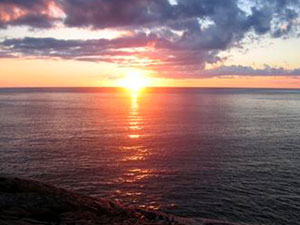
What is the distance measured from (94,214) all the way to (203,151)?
155 ft

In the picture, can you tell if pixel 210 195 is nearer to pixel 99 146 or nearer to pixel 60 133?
pixel 99 146

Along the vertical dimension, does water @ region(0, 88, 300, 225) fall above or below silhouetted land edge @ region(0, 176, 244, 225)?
below

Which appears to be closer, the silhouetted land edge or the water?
the silhouetted land edge

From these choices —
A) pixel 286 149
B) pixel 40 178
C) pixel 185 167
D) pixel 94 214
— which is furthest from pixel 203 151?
pixel 94 214

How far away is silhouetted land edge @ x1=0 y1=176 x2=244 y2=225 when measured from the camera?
27938 millimetres

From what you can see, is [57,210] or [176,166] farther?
[176,166]

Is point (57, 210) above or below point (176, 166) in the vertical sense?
above

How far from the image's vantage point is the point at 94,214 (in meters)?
30.5

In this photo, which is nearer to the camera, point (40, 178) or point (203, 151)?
point (40, 178)

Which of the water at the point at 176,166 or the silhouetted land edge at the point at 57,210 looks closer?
the silhouetted land edge at the point at 57,210

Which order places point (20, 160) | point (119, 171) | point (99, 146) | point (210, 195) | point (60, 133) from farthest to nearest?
1. point (60, 133)
2. point (99, 146)
3. point (20, 160)
4. point (119, 171)
5. point (210, 195)

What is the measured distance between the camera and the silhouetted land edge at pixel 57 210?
27938mm

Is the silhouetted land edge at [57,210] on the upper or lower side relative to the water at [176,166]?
upper

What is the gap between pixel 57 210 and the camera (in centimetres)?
3000
